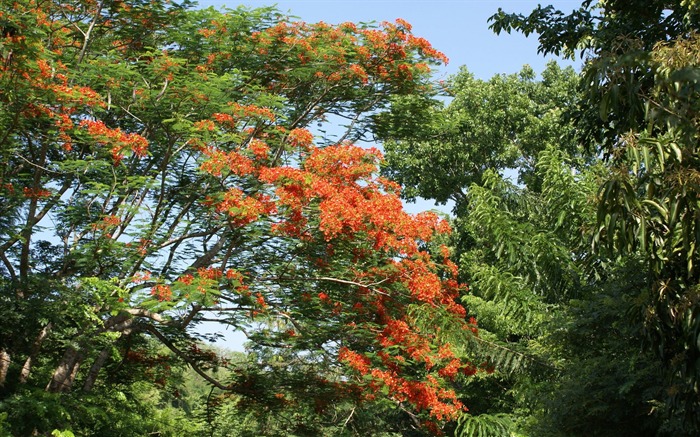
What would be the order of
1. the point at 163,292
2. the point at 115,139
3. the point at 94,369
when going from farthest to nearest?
1. the point at 94,369
2. the point at 115,139
3. the point at 163,292

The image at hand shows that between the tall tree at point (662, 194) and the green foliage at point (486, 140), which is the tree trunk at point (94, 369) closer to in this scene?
the tall tree at point (662, 194)

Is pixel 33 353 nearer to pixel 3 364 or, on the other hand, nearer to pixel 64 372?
pixel 3 364

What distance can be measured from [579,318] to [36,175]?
8.00 meters

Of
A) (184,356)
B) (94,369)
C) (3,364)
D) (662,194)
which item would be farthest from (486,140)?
(662,194)

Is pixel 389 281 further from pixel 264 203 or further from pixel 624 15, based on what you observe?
pixel 624 15

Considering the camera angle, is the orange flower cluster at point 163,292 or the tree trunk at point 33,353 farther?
the tree trunk at point 33,353

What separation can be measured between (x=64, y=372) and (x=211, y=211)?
3.20m

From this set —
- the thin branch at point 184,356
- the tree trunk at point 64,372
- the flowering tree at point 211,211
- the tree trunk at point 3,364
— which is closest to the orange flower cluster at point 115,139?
the flowering tree at point 211,211

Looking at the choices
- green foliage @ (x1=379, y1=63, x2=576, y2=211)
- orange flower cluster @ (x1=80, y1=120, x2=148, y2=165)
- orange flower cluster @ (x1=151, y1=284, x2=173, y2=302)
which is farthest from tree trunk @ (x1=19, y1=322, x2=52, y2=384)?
green foliage @ (x1=379, y1=63, x2=576, y2=211)

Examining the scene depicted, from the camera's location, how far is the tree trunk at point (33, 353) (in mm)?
10078

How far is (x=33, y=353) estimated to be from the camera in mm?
10305

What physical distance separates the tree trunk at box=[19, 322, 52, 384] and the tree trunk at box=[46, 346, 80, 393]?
392 millimetres

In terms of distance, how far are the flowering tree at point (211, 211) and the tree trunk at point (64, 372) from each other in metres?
0.02

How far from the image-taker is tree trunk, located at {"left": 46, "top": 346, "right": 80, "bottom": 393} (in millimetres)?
9984
